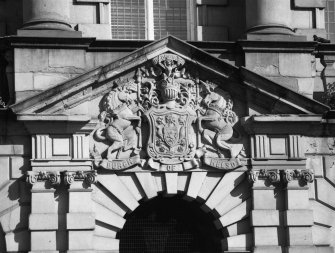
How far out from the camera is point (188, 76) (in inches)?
978

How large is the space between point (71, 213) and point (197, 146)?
A: 295cm

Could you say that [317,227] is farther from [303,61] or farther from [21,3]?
[21,3]

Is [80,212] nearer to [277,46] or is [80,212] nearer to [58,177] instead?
[58,177]

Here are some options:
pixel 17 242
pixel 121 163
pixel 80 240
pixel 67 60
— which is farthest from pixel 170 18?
pixel 17 242

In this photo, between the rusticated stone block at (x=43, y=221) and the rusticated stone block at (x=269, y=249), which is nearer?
the rusticated stone block at (x=43, y=221)

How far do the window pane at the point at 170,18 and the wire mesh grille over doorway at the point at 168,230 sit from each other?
12.6 ft

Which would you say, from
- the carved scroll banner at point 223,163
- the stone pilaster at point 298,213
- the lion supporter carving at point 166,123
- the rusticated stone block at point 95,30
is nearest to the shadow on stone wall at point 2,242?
the lion supporter carving at point 166,123

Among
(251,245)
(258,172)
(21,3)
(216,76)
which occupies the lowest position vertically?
(251,245)

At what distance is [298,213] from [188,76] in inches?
142

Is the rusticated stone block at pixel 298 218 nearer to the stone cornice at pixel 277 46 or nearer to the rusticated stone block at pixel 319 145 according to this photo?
the rusticated stone block at pixel 319 145

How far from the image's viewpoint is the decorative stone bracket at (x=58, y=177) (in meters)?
23.8

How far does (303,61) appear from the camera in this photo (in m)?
25.3

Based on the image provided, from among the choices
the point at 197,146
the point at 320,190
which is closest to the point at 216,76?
the point at 197,146

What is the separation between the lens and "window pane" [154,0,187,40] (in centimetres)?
2658
